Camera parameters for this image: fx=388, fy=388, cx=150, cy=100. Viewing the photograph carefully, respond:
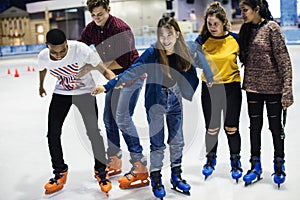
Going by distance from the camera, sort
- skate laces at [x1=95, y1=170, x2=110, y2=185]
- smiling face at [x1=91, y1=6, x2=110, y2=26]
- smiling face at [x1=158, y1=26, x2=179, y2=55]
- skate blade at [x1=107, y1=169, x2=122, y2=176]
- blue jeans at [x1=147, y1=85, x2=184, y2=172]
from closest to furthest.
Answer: smiling face at [x1=158, y1=26, x2=179, y2=55]
blue jeans at [x1=147, y1=85, x2=184, y2=172]
smiling face at [x1=91, y1=6, x2=110, y2=26]
skate laces at [x1=95, y1=170, x2=110, y2=185]
skate blade at [x1=107, y1=169, x2=122, y2=176]

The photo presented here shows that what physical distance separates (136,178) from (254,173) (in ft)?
2.21

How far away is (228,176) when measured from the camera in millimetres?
2332

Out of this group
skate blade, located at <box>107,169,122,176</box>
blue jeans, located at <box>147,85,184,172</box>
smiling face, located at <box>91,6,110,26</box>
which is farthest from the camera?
skate blade, located at <box>107,169,122,176</box>

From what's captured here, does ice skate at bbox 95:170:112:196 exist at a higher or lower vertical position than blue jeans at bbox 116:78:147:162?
lower

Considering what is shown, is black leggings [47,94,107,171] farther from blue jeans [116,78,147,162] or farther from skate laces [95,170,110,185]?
blue jeans [116,78,147,162]

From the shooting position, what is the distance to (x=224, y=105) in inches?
85.4

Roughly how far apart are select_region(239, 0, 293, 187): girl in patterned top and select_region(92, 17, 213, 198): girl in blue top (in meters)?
0.24

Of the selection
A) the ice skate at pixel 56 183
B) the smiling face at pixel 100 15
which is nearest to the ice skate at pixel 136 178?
A: the ice skate at pixel 56 183

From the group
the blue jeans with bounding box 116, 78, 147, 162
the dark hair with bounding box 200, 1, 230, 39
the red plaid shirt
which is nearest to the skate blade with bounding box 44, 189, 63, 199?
the blue jeans with bounding box 116, 78, 147, 162

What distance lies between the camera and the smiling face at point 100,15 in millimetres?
2082

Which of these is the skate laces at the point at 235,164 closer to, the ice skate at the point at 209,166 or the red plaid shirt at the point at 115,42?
the ice skate at the point at 209,166

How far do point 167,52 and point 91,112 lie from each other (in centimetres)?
55

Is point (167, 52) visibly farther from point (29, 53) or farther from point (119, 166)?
point (29, 53)

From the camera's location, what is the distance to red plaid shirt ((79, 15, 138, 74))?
2.16 meters
